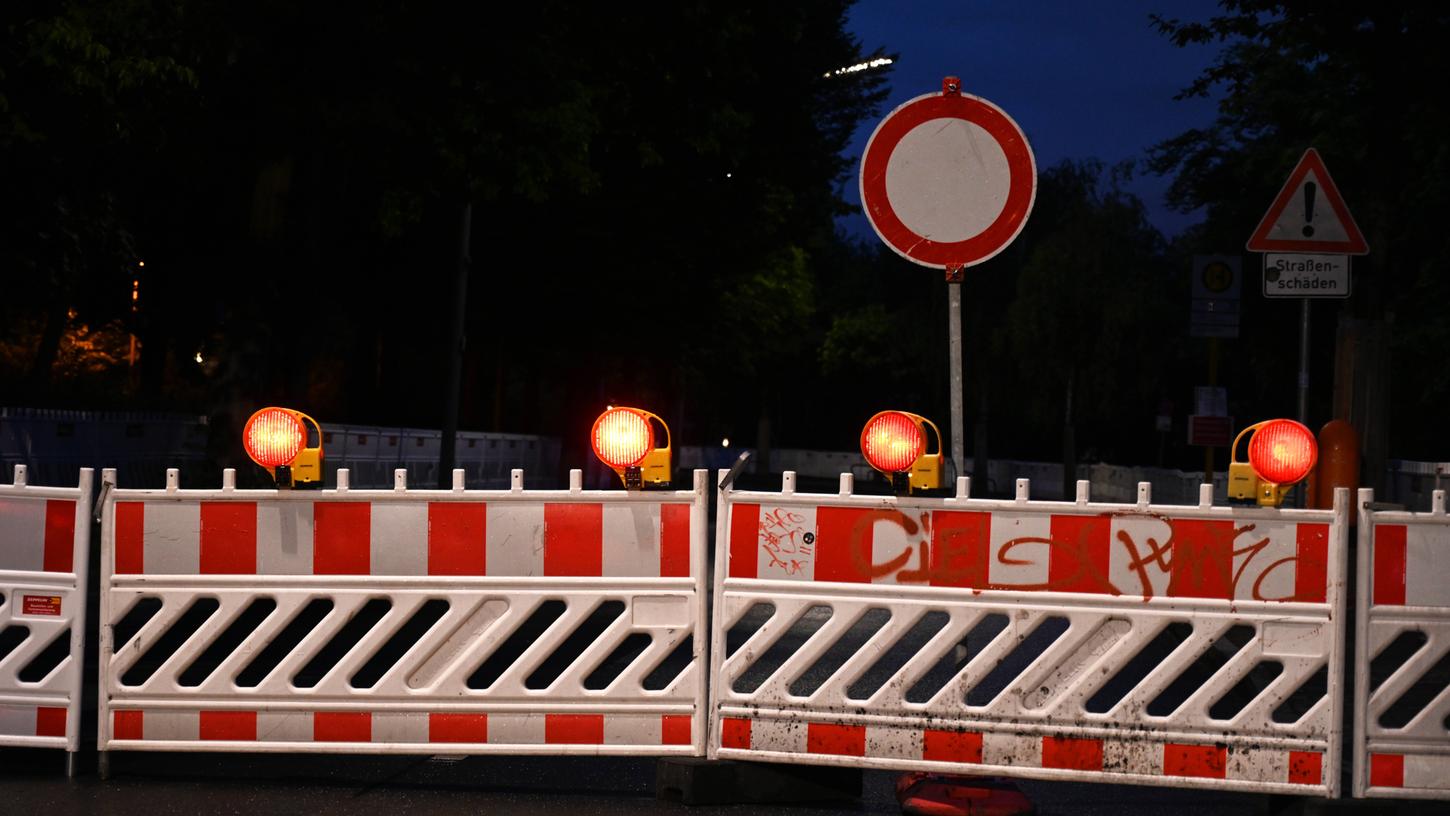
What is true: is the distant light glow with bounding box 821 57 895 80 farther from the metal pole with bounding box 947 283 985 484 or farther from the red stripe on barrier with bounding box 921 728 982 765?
the red stripe on barrier with bounding box 921 728 982 765

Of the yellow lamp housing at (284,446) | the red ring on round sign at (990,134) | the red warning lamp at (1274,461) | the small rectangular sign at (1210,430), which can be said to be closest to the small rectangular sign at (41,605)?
the yellow lamp housing at (284,446)

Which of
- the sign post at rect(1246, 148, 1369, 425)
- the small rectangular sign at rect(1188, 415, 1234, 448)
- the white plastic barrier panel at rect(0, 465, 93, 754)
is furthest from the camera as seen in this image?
the small rectangular sign at rect(1188, 415, 1234, 448)

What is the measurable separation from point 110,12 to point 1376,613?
14.0 meters

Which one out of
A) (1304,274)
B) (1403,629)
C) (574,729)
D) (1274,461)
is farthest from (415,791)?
(1304,274)

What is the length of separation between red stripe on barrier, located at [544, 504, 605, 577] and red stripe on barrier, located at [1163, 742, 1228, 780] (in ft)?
7.03

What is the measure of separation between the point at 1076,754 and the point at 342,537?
280 centimetres

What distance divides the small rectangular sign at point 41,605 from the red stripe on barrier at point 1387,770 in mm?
4857

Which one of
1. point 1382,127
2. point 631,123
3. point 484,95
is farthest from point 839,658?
point 631,123

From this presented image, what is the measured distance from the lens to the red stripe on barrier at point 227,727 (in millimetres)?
6520

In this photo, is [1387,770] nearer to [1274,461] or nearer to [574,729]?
[1274,461]

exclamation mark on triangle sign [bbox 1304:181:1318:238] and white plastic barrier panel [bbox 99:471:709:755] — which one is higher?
exclamation mark on triangle sign [bbox 1304:181:1318:238]

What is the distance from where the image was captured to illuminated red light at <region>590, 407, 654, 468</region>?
6336 millimetres

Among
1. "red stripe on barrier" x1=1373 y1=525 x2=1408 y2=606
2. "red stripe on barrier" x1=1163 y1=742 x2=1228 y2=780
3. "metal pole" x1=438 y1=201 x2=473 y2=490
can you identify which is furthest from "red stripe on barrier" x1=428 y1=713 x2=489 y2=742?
"metal pole" x1=438 y1=201 x2=473 y2=490

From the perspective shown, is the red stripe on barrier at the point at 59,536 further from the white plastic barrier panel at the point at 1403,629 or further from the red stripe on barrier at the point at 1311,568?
the white plastic barrier panel at the point at 1403,629
